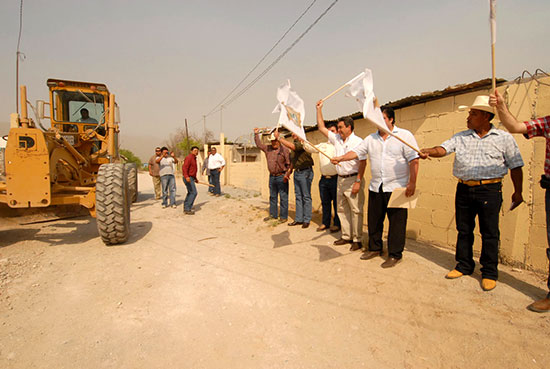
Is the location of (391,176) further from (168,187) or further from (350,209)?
(168,187)

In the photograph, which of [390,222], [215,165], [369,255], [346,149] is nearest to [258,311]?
[369,255]

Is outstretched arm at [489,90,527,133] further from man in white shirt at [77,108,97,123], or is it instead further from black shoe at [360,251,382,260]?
man in white shirt at [77,108,97,123]

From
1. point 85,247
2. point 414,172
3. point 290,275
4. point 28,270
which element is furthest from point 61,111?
point 414,172

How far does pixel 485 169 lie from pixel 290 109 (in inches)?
83.5

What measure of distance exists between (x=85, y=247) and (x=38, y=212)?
8.25 ft

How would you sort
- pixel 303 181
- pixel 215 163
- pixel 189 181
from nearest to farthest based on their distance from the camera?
pixel 303 181 < pixel 189 181 < pixel 215 163

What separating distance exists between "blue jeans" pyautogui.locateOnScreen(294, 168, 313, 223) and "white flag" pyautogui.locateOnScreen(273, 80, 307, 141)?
1728 millimetres

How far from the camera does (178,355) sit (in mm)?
2105

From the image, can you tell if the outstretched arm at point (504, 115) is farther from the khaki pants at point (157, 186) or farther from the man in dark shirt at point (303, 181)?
→ the khaki pants at point (157, 186)

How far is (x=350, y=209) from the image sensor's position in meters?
4.21

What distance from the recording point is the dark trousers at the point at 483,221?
8.99ft

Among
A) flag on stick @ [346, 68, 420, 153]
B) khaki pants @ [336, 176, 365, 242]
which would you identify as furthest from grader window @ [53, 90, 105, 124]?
flag on stick @ [346, 68, 420, 153]

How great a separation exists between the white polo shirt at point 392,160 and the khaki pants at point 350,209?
53 centimetres

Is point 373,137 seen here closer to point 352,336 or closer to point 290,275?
point 290,275
